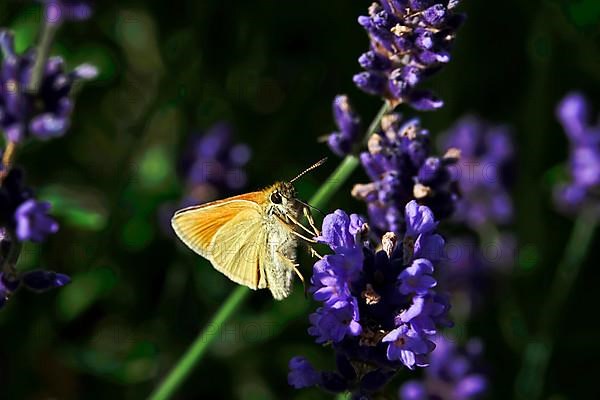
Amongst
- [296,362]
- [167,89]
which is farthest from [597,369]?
[296,362]

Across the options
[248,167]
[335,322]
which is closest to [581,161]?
[248,167]

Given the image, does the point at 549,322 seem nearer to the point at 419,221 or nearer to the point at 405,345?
the point at 419,221

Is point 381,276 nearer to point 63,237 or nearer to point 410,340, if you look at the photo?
point 410,340

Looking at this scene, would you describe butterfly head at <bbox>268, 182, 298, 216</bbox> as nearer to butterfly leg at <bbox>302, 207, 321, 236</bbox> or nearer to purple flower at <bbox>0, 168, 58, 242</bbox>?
butterfly leg at <bbox>302, 207, 321, 236</bbox>

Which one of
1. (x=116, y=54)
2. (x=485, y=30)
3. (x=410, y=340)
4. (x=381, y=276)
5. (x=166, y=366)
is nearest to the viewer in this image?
(x=410, y=340)

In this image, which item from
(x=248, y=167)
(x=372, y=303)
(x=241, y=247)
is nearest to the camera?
(x=372, y=303)

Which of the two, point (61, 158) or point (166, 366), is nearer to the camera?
point (166, 366)

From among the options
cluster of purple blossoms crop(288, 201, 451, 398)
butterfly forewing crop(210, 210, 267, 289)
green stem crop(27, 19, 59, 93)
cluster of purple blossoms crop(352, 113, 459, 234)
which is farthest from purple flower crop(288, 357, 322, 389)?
green stem crop(27, 19, 59, 93)
